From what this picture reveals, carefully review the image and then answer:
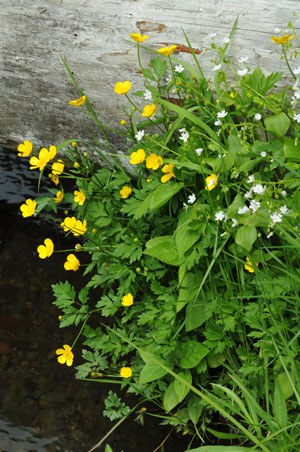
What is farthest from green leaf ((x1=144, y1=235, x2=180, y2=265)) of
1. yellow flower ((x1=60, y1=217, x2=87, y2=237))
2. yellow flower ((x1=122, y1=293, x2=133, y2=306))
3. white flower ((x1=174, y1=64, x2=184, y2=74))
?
white flower ((x1=174, y1=64, x2=184, y2=74))

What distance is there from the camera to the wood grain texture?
2854 mm

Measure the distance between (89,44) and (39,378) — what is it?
1.48 metres

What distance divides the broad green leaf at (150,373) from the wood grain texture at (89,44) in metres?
1.13

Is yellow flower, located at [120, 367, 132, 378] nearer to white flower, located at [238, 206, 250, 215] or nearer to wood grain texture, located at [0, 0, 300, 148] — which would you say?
white flower, located at [238, 206, 250, 215]

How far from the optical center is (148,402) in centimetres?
302

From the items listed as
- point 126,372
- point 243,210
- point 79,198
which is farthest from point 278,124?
point 126,372

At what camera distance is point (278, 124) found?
2.64 m

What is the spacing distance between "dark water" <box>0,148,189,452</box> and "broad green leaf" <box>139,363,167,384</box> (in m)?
0.40

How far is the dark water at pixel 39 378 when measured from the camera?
9.64 feet

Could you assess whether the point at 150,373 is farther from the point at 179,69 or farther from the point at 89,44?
the point at 89,44

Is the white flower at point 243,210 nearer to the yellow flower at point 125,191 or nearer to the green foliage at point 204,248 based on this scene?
the green foliage at point 204,248

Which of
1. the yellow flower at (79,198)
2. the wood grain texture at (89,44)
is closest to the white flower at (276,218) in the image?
the wood grain texture at (89,44)

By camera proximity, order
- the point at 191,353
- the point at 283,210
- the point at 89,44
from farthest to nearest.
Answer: the point at 89,44 < the point at 191,353 < the point at 283,210

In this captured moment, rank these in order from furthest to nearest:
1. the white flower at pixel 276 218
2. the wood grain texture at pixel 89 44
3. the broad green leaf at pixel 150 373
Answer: the wood grain texture at pixel 89 44
the broad green leaf at pixel 150 373
the white flower at pixel 276 218
